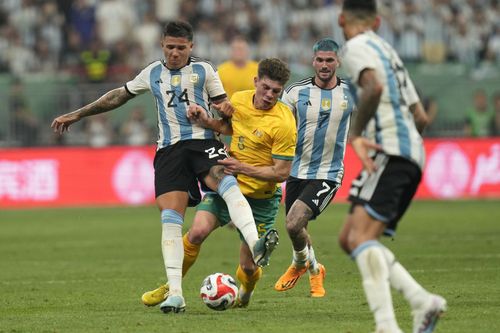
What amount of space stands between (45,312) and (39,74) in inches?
727

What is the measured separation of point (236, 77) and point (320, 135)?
4.55m

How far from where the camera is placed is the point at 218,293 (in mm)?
9891

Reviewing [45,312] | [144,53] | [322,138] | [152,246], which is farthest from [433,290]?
[144,53]

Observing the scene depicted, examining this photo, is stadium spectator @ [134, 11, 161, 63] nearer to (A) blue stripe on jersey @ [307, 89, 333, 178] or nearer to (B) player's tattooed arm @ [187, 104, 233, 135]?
(A) blue stripe on jersey @ [307, 89, 333, 178]

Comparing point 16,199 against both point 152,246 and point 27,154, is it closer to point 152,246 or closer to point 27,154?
point 27,154

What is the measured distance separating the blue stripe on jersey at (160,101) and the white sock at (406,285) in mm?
3056

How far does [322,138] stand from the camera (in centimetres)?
1162

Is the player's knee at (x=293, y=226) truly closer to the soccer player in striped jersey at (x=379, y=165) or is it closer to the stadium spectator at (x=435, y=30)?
the soccer player in striped jersey at (x=379, y=165)

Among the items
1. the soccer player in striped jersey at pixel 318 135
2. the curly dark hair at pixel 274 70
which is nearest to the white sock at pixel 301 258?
the soccer player in striped jersey at pixel 318 135

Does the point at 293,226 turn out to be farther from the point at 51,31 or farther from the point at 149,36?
the point at 51,31

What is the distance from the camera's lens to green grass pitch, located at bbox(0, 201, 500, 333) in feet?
29.9

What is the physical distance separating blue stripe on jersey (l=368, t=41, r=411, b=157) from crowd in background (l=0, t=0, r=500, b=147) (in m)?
17.8

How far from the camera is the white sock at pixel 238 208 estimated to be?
31.8 feet

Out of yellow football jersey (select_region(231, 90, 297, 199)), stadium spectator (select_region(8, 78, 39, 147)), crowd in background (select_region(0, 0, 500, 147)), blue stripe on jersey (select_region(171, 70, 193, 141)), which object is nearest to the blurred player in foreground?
yellow football jersey (select_region(231, 90, 297, 199))
